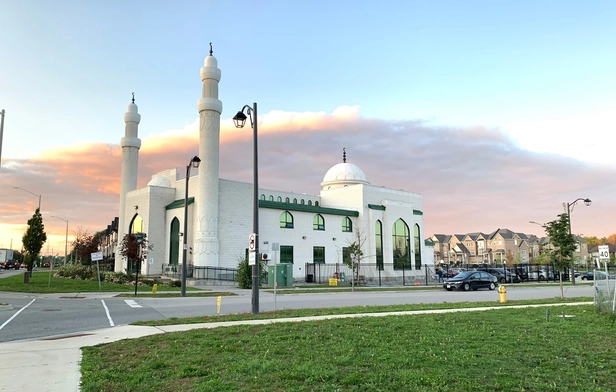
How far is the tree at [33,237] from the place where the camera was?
143ft

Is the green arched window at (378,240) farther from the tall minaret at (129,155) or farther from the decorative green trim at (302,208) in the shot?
the tall minaret at (129,155)

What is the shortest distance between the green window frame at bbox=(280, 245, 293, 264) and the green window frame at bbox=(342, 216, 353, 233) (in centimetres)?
789

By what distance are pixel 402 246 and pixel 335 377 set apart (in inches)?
1992

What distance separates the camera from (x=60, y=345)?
10.2 m

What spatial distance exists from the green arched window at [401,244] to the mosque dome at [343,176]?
9.38m

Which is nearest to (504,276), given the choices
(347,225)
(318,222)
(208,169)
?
(347,225)

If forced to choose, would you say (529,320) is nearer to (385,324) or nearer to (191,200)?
(385,324)

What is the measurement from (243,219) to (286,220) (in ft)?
16.1

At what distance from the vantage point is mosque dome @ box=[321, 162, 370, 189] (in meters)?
62.0

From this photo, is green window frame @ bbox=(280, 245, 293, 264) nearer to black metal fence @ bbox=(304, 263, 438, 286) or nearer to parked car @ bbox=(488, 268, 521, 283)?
black metal fence @ bbox=(304, 263, 438, 286)

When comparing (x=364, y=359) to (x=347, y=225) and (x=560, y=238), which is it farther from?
(x=347, y=225)

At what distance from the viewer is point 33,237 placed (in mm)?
43875

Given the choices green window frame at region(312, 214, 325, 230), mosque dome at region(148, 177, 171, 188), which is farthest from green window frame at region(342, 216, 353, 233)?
mosque dome at region(148, 177, 171, 188)

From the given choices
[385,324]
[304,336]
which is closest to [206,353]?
[304,336]
